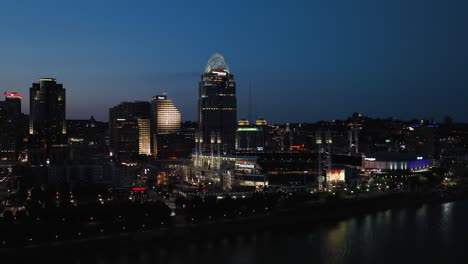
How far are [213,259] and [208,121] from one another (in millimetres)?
23686

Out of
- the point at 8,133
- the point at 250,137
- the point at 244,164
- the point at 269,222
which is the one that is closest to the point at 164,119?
the point at 250,137

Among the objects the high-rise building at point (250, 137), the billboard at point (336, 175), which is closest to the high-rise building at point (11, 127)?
the high-rise building at point (250, 137)

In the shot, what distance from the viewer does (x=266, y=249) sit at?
1184cm

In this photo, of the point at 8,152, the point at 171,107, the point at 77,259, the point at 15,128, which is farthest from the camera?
the point at 171,107

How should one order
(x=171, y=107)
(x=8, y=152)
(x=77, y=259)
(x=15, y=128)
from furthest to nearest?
(x=171, y=107) → (x=15, y=128) → (x=8, y=152) → (x=77, y=259)

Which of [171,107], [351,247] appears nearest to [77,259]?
[351,247]

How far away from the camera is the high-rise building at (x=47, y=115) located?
3644 cm

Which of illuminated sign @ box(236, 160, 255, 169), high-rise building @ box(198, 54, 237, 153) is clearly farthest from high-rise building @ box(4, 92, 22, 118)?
illuminated sign @ box(236, 160, 255, 169)

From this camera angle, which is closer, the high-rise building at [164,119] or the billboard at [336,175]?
the billboard at [336,175]

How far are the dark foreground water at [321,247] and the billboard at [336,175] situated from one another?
5.87 metres

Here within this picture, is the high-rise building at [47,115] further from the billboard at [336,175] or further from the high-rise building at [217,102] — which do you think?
the billboard at [336,175]

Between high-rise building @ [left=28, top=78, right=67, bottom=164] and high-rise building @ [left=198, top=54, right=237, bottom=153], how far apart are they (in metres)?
9.04

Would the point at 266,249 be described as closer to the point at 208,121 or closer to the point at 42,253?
the point at 42,253

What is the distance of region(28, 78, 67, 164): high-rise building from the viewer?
120ft
